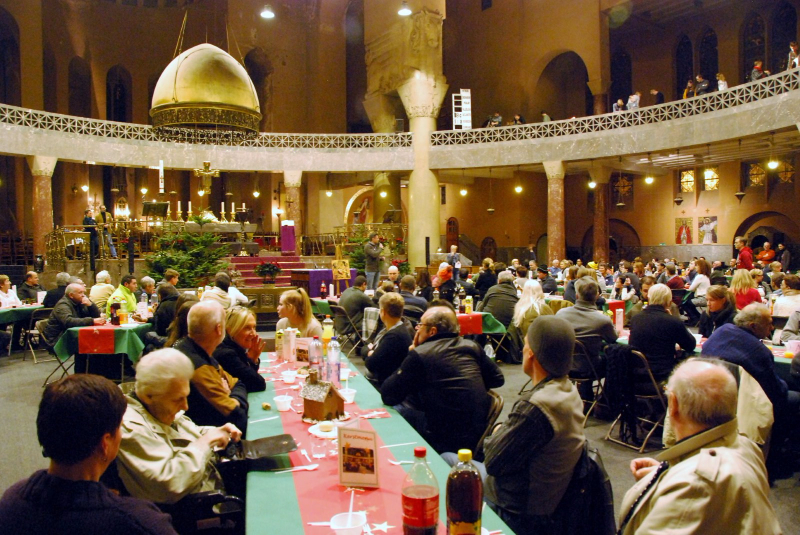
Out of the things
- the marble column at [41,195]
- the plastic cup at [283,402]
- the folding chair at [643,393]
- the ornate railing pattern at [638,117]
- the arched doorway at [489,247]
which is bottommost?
the folding chair at [643,393]

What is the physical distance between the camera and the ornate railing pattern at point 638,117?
1421cm

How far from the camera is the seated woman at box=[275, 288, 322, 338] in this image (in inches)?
212

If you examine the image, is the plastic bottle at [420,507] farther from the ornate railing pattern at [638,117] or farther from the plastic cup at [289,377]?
the ornate railing pattern at [638,117]

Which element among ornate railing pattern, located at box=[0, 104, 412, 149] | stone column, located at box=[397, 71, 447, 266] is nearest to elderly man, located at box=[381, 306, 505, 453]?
ornate railing pattern, located at box=[0, 104, 412, 149]

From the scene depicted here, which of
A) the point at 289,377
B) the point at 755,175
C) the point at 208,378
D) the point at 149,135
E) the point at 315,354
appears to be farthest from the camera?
the point at 755,175

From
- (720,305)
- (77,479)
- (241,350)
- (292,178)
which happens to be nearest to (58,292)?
(241,350)

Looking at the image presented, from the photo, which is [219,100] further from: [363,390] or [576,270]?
[576,270]

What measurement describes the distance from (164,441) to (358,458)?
858 millimetres

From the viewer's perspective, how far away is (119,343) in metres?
7.16

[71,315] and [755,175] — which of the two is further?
[755,175]

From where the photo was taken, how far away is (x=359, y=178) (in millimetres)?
23547

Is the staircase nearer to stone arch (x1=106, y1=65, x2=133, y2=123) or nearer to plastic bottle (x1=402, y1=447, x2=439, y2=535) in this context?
plastic bottle (x1=402, y1=447, x2=439, y2=535)

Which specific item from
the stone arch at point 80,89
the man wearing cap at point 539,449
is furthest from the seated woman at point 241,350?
the stone arch at point 80,89

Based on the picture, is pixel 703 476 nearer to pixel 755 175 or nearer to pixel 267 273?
pixel 267 273
